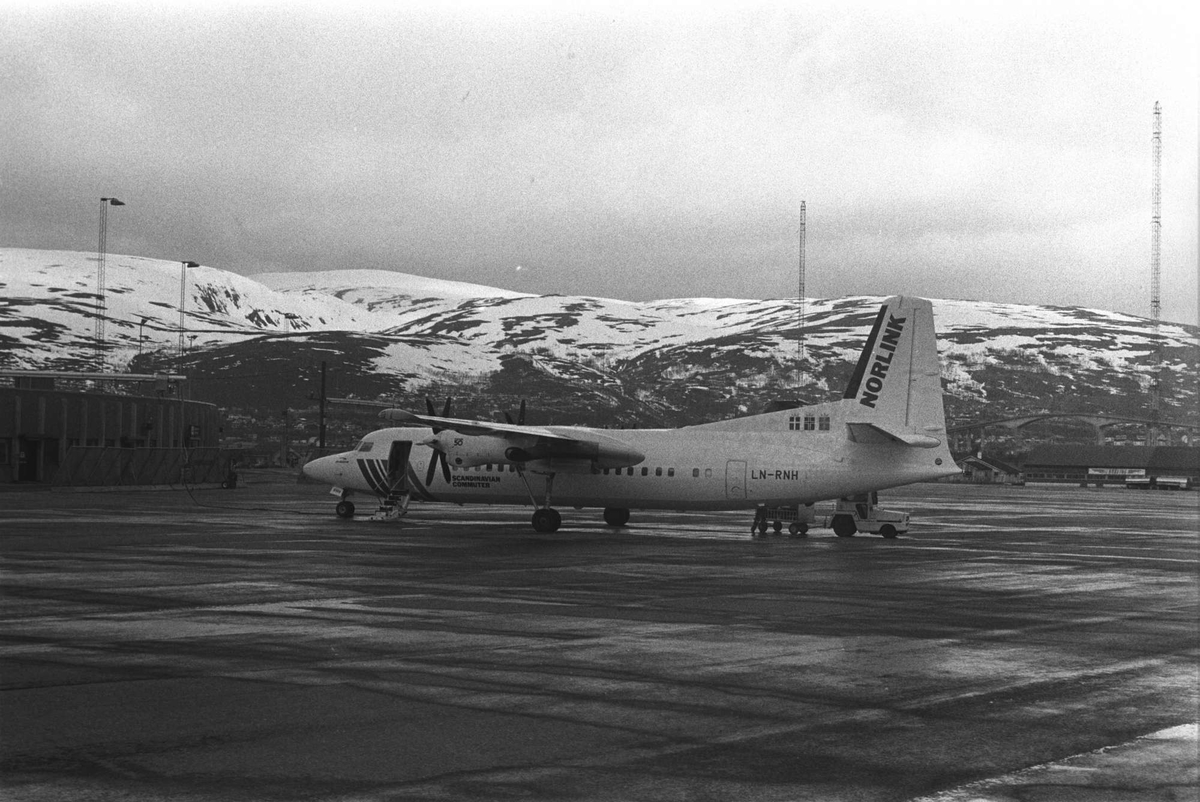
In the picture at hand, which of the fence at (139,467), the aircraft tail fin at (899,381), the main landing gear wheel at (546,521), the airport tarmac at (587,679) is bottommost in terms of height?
the airport tarmac at (587,679)

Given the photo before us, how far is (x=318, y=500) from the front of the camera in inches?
2288

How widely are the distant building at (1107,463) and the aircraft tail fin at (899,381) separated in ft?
393

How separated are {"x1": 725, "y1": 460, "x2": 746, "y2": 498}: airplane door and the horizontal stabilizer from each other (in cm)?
347

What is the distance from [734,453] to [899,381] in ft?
17.6

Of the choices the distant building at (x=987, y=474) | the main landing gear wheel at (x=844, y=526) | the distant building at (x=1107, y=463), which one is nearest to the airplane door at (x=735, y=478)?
the main landing gear wheel at (x=844, y=526)

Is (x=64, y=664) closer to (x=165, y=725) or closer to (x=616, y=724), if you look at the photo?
(x=165, y=725)

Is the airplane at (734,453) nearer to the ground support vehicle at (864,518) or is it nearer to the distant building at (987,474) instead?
the ground support vehicle at (864,518)

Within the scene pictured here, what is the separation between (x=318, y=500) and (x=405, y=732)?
4989 cm

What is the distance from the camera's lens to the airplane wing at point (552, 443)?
3622 cm

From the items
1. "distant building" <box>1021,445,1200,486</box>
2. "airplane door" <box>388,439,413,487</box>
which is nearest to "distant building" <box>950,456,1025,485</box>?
"distant building" <box>1021,445,1200,486</box>

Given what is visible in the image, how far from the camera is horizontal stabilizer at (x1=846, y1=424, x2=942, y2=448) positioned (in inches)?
1341

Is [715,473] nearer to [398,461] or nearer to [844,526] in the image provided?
[844,526]

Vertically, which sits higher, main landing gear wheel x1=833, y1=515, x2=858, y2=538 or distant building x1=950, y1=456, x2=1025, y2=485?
distant building x1=950, y1=456, x2=1025, y2=485

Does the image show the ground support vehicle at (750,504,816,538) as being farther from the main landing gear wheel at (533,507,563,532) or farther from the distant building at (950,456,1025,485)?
the distant building at (950,456,1025,485)
